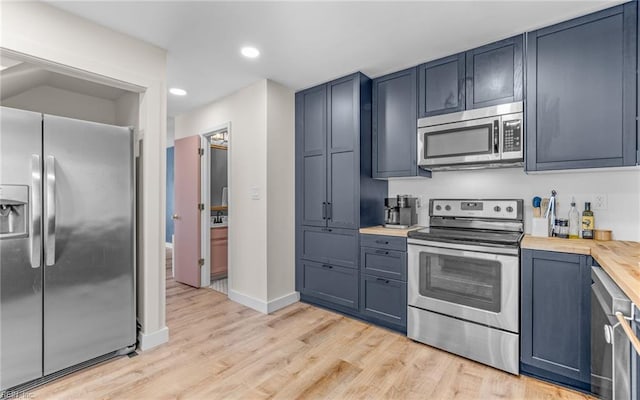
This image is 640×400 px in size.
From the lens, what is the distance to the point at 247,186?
11.6 ft

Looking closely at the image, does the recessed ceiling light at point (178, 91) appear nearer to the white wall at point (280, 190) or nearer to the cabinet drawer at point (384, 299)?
the white wall at point (280, 190)

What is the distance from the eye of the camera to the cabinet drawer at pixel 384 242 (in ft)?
9.02

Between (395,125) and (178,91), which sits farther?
(178,91)

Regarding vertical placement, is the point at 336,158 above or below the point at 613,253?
above

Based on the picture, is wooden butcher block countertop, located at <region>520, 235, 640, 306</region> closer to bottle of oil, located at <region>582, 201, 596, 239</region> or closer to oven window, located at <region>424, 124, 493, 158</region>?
bottle of oil, located at <region>582, 201, 596, 239</region>

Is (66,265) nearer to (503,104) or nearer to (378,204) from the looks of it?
(378,204)

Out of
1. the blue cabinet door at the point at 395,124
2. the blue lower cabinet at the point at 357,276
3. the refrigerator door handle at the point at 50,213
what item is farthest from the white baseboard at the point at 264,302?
the refrigerator door handle at the point at 50,213

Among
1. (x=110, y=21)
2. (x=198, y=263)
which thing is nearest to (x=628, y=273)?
(x=110, y=21)

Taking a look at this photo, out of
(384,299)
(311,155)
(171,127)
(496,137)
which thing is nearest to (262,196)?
(311,155)

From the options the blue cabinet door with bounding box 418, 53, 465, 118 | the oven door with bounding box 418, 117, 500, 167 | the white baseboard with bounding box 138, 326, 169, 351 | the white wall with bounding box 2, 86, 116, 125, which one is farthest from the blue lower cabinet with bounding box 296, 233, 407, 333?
the white wall with bounding box 2, 86, 116, 125

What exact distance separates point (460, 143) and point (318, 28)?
1.52 meters

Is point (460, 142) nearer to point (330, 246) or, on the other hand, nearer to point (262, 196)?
point (330, 246)

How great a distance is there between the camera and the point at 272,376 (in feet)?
6.99

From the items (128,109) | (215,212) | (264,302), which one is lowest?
(264,302)
